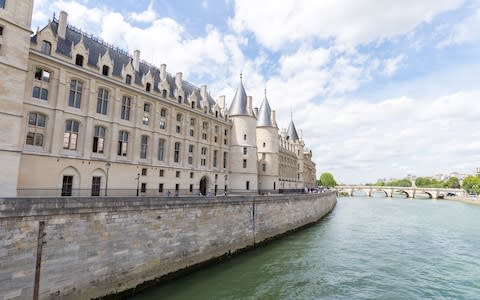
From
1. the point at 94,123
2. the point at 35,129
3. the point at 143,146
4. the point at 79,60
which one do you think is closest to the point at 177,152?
the point at 143,146

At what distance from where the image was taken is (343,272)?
53.9 ft

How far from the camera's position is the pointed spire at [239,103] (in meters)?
38.7

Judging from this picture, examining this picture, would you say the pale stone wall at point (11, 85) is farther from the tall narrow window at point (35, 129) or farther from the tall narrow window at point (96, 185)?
the tall narrow window at point (96, 185)

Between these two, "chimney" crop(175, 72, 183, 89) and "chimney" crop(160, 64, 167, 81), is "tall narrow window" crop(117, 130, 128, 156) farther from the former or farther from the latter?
"chimney" crop(175, 72, 183, 89)

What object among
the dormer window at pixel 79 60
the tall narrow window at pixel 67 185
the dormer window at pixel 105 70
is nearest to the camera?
the tall narrow window at pixel 67 185

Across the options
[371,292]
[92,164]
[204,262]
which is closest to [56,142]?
[92,164]

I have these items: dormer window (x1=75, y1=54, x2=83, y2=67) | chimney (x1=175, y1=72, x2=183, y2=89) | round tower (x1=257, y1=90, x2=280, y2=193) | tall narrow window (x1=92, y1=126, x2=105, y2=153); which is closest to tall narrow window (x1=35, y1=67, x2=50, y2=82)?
dormer window (x1=75, y1=54, x2=83, y2=67)

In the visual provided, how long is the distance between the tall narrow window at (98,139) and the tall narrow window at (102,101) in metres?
1.35

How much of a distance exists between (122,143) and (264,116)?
82.3 ft

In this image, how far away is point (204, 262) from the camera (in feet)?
55.9

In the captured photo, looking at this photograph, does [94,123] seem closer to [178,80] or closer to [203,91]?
[178,80]

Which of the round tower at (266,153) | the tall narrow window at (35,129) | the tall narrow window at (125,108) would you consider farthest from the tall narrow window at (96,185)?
the round tower at (266,153)

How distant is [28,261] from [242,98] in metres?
32.8

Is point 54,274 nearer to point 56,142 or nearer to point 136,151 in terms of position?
point 56,142
